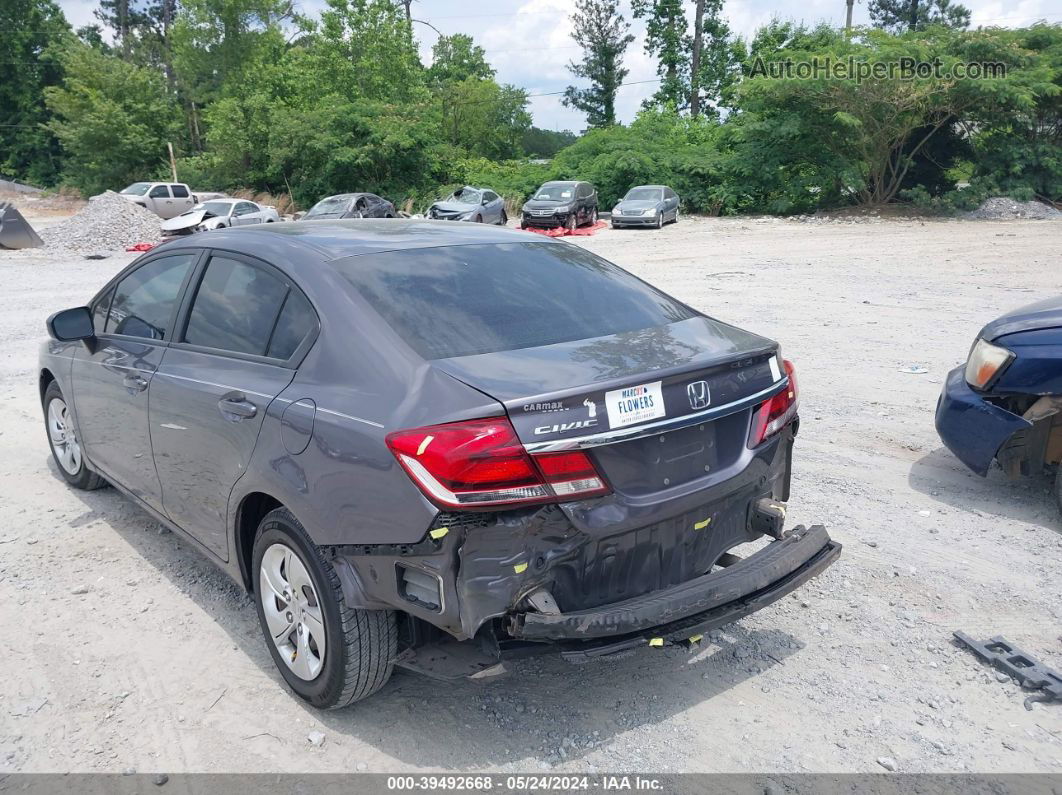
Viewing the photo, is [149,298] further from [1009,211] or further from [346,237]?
[1009,211]

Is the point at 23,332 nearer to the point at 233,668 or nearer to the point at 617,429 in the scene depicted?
the point at 233,668

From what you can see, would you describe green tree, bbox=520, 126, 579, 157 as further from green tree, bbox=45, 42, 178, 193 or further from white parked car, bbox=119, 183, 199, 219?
white parked car, bbox=119, 183, 199, 219

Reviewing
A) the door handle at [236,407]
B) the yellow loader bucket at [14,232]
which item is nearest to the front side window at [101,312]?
the door handle at [236,407]

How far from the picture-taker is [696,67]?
50969 millimetres

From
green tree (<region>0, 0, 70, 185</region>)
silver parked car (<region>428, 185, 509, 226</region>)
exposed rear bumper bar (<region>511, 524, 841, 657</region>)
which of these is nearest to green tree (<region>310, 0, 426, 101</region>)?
silver parked car (<region>428, 185, 509, 226</region>)

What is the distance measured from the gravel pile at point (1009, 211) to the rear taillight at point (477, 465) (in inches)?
1149

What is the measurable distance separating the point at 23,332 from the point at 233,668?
9628 millimetres

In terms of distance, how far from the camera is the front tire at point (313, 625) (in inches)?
114

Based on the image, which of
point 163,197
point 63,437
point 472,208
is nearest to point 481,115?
point 163,197

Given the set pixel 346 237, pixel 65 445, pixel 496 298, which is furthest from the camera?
pixel 65 445

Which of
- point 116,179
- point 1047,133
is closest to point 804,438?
point 1047,133

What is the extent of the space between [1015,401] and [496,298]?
10.2ft

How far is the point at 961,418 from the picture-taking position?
4785mm

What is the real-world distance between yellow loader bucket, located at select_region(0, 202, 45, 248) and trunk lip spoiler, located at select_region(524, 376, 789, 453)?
80.4 ft
